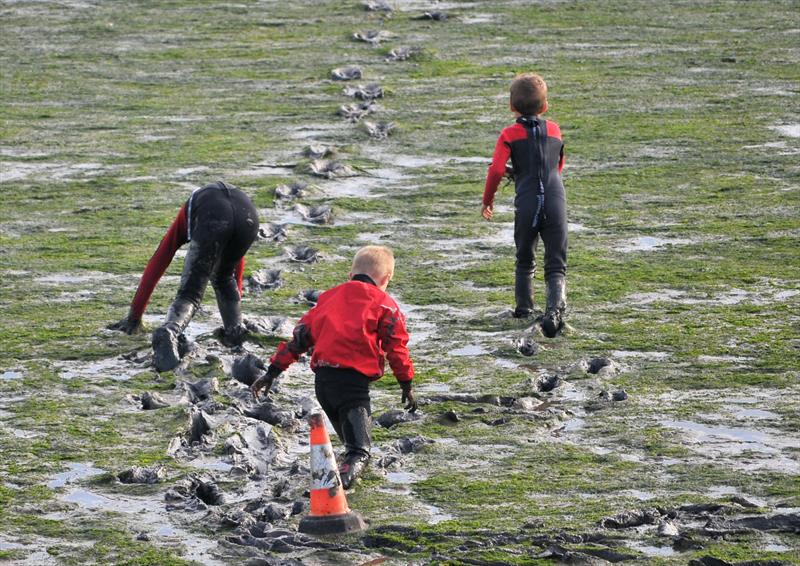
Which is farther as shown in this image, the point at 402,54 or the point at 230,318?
the point at 402,54

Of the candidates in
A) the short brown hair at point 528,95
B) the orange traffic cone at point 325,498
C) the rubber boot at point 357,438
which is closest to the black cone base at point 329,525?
the orange traffic cone at point 325,498

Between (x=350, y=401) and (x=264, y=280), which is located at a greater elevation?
(x=350, y=401)

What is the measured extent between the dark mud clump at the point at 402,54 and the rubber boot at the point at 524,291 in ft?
32.9

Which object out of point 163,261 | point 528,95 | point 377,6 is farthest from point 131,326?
point 377,6

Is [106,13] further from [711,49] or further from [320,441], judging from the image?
[320,441]

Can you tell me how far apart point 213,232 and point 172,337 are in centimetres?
63

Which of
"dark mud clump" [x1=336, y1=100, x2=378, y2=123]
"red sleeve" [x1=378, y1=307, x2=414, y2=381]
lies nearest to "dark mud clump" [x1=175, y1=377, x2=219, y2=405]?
"red sleeve" [x1=378, y1=307, x2=414, y2=381]

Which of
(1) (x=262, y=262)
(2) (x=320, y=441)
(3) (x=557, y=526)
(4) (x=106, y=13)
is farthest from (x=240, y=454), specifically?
(4) (x=106, y=13)

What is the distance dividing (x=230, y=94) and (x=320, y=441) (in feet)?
37.9

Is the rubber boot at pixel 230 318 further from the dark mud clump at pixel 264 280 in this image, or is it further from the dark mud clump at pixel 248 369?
the dark mud clump at pixel 264 280

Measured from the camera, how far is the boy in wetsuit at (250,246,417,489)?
6.70 m

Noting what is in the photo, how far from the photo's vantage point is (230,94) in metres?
17.3

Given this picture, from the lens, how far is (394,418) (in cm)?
741

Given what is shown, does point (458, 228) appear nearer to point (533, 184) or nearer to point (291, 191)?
point (291, 191)
